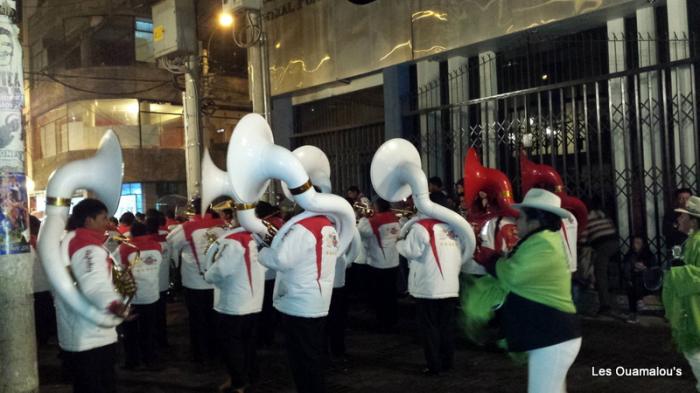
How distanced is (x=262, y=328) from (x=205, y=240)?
136cm

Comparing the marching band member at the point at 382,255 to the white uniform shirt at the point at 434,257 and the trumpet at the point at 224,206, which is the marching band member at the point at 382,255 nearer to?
the white uniform shirt at the point at 434,257

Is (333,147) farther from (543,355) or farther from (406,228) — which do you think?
(543,355)

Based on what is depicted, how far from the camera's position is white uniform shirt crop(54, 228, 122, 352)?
163 inches

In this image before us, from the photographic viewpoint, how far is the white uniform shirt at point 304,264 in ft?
15.8

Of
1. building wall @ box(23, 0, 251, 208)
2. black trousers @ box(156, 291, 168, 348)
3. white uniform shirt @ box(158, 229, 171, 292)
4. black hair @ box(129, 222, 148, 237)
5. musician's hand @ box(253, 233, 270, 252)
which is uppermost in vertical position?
building wall @ box(23, 0, 251, 208)

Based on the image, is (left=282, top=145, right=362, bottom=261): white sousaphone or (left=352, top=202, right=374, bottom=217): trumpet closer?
(left=282, top=145, right=362, bottom=261): white sousaphone

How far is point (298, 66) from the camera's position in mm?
13453

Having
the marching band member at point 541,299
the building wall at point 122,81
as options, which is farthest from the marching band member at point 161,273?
the building wall at point 122,81

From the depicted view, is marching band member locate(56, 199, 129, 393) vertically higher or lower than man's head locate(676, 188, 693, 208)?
lower

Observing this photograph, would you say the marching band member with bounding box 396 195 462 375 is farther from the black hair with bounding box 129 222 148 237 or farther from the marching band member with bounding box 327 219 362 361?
the black hair with bounding box 129 222 148 237

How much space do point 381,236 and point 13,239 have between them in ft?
16.0

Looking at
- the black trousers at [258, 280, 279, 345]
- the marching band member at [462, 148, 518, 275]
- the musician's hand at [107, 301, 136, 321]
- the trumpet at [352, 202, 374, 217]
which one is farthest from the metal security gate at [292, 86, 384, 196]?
the musician's hand at [107, 301, 136, 321]

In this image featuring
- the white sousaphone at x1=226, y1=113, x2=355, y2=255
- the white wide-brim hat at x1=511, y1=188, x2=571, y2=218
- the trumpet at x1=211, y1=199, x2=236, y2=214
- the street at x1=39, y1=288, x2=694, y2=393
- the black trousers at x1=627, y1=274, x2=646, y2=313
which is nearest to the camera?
the white wide-brim hat at x1=511, y1=188, x2=571, y2=218

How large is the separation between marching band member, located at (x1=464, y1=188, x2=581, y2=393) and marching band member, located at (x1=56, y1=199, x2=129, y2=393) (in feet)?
8.01
